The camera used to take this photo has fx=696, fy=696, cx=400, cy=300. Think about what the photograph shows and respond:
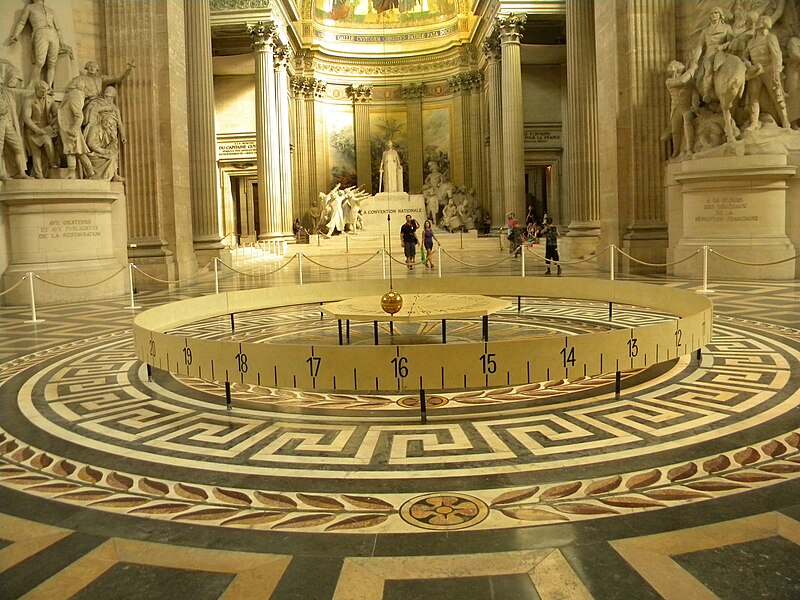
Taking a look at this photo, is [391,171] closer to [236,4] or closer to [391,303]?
[236,4]

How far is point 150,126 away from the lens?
47.2 ft

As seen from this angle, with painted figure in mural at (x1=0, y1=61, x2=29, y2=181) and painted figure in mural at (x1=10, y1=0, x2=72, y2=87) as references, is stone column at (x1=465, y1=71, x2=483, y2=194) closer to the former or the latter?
painted figure in mural at (x1=10, y1=0, x2=72, y2=87)

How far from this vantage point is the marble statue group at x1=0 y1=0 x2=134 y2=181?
11.6 metres

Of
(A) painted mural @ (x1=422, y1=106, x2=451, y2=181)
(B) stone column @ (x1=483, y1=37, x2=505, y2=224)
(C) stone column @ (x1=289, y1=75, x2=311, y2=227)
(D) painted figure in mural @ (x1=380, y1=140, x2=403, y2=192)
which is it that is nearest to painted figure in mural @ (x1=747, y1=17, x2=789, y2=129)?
(B) stone column @ (x1=483, y1=37, x2=505, y2=224)

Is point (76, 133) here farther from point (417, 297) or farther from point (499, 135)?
point (499, 135)

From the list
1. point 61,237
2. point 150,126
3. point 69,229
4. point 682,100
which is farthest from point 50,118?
point 682,100

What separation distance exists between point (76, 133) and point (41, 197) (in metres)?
1.38

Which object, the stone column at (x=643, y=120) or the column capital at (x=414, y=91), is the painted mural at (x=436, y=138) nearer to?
the column capital at (x=414, y=91)

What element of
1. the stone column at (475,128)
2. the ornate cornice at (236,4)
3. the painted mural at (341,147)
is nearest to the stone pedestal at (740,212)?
the ornate cornice at (236,4)

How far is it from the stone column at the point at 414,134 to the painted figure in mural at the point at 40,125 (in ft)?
83.1

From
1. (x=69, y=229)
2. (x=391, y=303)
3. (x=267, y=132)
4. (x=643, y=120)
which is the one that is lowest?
(x=391, y=303)

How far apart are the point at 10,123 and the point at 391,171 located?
22074mm

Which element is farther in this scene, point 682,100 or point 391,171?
point 391,171

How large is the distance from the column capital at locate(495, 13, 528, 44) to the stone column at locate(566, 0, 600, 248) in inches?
273
